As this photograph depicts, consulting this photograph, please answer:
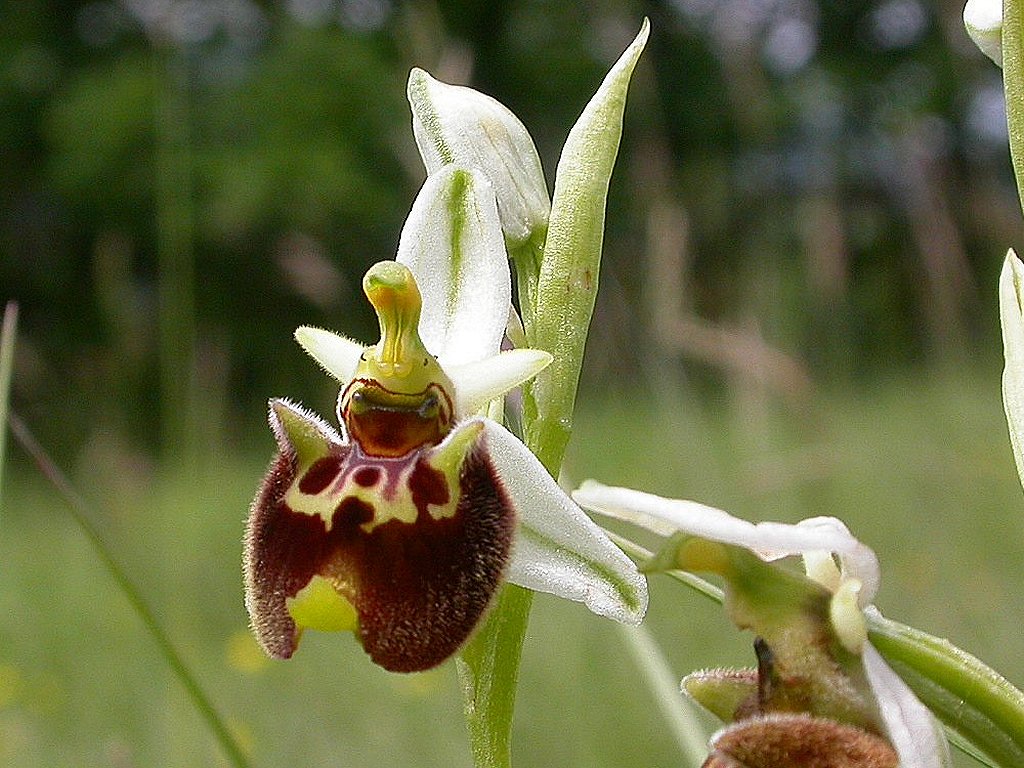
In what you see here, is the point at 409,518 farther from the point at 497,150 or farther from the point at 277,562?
the point at 497,150

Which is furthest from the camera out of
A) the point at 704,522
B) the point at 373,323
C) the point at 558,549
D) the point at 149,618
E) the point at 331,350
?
the point at 373,323

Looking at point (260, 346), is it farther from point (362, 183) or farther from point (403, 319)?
point (403, 319)

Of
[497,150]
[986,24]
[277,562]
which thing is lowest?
[277,562]

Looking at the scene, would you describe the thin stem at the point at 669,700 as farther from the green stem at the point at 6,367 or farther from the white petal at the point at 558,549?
the green stem at the point at 6,367

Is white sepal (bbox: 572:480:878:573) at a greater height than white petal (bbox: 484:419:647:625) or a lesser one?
greater

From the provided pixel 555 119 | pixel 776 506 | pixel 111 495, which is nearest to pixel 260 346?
pixel 555 119

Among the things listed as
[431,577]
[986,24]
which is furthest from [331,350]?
[986,24]

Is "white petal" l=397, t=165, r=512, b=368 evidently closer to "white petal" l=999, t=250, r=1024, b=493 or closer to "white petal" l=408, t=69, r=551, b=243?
"white petal" l=408, t=69, r=551, b=243

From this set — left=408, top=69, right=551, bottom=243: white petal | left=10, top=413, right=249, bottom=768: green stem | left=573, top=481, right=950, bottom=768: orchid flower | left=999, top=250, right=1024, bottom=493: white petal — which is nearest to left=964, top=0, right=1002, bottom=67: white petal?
left=999, top=250, right=1024, bottom=493: white petal
